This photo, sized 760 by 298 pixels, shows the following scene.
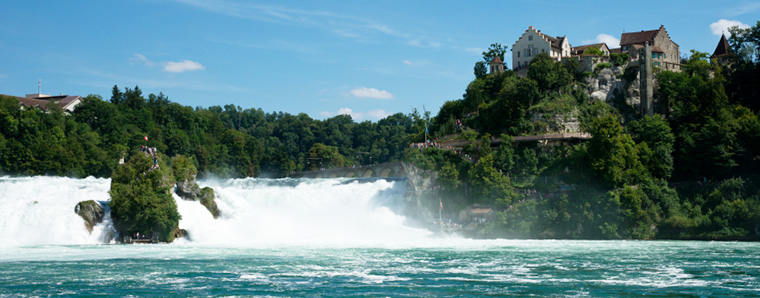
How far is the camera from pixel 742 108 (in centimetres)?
6191

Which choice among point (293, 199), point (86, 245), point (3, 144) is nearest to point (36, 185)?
point (86, 245)

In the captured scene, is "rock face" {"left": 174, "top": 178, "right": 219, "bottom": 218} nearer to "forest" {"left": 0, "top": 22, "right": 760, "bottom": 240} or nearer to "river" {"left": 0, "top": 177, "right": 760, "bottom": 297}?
"river" {"left": 0, "top": 177, "right": 760, "bottom": 297}

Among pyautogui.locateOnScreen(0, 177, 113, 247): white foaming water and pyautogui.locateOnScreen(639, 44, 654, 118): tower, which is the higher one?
pyautogui.locateOnScreen(639, 44, 654, 118): tower

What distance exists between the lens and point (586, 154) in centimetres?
5847

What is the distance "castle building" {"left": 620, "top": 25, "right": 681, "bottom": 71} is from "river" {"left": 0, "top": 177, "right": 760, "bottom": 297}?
2946cm

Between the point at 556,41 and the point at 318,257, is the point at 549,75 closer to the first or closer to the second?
the point at 556,41

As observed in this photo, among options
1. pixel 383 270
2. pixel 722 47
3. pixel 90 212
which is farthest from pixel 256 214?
pixel 722 47

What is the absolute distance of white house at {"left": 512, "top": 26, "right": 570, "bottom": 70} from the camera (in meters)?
79.0

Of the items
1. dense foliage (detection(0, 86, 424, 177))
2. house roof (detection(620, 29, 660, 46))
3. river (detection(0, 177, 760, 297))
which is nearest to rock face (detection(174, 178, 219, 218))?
river (detection(0, 177, 760, 297))

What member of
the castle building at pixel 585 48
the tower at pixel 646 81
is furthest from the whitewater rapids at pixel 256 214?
the castle building at pixel 585 48

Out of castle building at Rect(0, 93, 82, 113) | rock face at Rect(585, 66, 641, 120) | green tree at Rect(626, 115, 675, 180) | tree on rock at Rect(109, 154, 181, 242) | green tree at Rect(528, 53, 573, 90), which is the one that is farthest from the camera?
castle building at Rect(0, 93, 82, 113)

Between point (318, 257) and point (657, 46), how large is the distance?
5207 cm

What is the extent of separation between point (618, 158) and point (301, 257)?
2828 centimetres

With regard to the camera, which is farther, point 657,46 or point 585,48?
point 585,48
